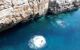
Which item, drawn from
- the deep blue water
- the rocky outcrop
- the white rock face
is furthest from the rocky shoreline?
the white rock face

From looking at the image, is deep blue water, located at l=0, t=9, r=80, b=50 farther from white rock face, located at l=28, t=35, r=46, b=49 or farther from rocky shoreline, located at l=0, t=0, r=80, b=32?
rocky shoreline, located at l=0, t=0, r=80, b=32

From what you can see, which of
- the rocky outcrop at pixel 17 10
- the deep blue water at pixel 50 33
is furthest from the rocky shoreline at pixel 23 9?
the deep blue water at pixel 50 33

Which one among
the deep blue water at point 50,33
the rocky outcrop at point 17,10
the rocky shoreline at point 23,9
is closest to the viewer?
the deep blue water at point 50,33

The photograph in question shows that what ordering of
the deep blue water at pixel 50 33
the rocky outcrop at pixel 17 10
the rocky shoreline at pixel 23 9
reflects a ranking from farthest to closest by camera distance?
the rocky shoreline at pixel 23 9, the rocky outcrop at pixel 17 10, the deep blue water at pixel 50 33

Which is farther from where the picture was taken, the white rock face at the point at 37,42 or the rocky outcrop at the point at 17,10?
the rocky outcrop at the point at 17,10

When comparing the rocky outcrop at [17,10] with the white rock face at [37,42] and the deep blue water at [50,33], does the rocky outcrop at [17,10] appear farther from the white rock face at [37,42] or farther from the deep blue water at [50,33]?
the white rock face at [37,42]

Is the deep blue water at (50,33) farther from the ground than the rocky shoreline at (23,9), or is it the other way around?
the rocky shoreline at (23,9)
